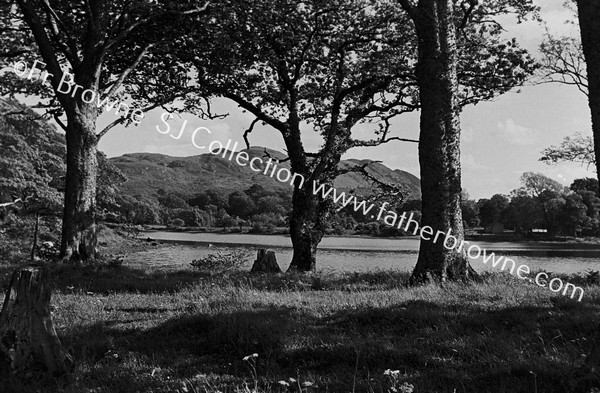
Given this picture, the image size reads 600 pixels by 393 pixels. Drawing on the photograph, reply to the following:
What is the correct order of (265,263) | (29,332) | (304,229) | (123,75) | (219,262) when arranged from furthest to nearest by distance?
(219,262) < (304,229) < (123,75) < (265,263) < (29,332)

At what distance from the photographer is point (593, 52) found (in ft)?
21.3

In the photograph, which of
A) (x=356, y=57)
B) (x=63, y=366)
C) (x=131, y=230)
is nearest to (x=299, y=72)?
(x=356, y=57)

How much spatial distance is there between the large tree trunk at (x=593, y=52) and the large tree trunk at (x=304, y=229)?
16595mm

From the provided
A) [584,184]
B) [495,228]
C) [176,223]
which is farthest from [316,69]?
[176,223]

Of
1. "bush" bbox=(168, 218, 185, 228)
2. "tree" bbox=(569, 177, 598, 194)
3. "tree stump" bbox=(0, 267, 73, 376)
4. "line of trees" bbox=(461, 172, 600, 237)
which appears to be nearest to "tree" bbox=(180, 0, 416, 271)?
"tree stump" bbox=(0, 267, 73, 376)

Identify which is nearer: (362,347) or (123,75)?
(362,347)

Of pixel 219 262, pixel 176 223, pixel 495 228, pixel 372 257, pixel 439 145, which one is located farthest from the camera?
pixel 176 223

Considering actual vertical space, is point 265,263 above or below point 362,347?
below

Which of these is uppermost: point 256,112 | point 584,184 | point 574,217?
point 584,184

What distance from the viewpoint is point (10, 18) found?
21.5 meters

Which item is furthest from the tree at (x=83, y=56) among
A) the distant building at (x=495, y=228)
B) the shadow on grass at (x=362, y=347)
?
the distant building at (x=495, y=228)

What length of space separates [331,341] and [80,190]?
14504 mm

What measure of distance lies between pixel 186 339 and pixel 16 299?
8.40 ft

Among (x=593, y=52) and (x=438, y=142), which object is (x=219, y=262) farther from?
(x=593, y=52)
